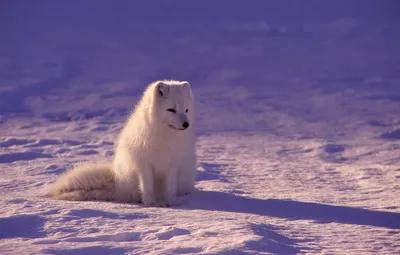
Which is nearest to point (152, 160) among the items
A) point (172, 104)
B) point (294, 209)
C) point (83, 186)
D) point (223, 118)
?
point (172, 104)

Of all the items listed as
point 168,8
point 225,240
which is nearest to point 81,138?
point 225,240

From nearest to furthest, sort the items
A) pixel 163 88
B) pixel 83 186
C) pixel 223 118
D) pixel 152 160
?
pixel 163 88 < pixel 152 160 < pixel 83 186 < pixel 223 118

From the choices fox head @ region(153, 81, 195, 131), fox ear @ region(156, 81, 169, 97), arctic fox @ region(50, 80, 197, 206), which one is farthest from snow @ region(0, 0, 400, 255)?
fox ear @ region(156, 81, 169, 97)

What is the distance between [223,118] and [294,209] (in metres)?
5.88

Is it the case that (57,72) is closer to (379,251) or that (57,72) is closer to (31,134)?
(31,134)

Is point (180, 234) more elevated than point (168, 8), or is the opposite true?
point (168, 8)

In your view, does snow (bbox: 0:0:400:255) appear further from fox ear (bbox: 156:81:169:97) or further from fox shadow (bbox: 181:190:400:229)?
fox ear (bbox: 156:81:169:97)

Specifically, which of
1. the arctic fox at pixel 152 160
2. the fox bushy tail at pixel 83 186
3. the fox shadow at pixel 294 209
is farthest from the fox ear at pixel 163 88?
the fox bushy tail at pixel 83 186

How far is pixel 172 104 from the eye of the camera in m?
4.98

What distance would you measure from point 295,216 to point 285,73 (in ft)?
32.5

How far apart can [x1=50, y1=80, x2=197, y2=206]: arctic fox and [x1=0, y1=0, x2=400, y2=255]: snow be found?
248mm

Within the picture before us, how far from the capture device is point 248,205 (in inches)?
200

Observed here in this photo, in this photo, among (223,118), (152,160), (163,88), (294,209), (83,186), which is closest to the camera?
(294,209)

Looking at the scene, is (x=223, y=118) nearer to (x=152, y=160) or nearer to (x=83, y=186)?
(x=83, y=186)
